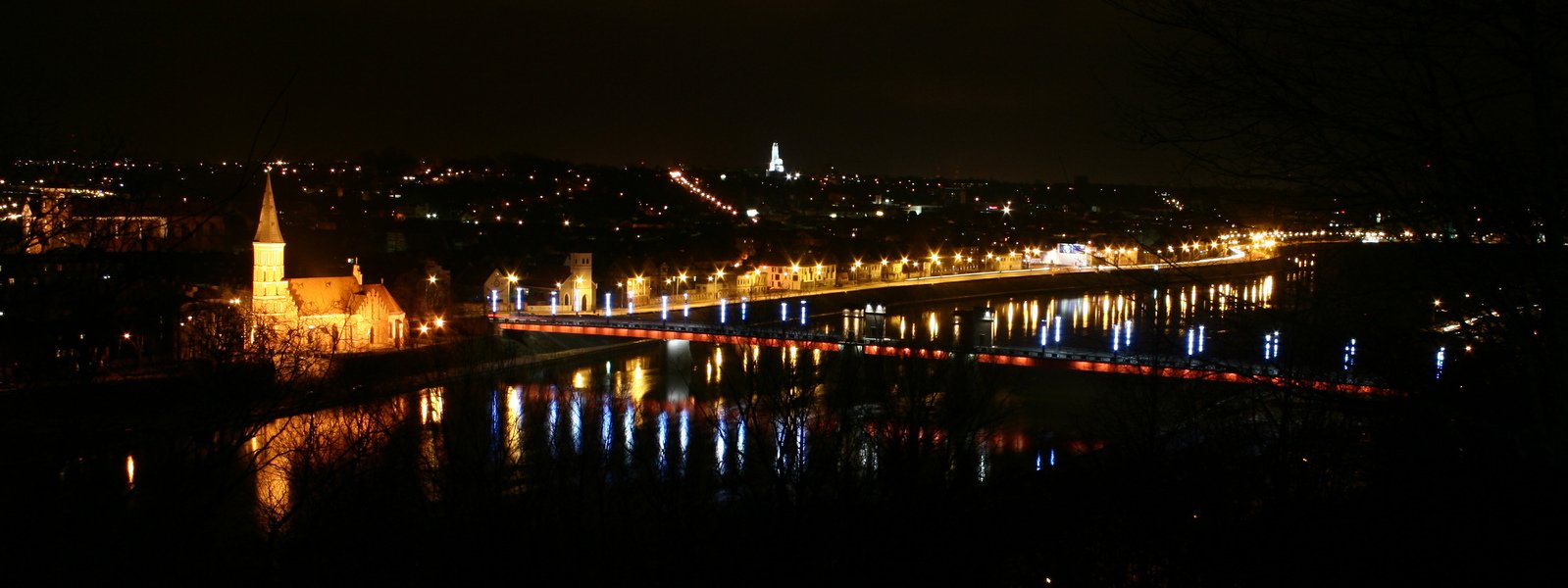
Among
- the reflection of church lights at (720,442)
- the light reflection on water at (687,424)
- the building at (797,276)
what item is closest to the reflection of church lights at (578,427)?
the light reflection on water at (687,424)

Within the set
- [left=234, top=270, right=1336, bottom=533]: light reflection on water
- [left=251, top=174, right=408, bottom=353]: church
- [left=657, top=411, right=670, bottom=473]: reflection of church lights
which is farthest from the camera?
[left=251, top=174, right=408, bottom=353]: church

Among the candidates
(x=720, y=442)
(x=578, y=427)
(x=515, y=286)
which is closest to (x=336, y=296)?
(x=515, y=286)

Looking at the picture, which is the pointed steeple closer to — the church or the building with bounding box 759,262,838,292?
the church

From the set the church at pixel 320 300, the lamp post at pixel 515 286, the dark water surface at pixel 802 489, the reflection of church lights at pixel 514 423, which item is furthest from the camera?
the lamp post at pixel 515 286

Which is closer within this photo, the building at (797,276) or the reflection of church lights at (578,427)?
the reflection of church lights at (578,427)

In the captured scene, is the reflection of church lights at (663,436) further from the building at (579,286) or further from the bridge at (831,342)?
the building at (579,286)

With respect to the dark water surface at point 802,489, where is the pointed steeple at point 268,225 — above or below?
above

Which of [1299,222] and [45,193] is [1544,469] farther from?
[45,193]

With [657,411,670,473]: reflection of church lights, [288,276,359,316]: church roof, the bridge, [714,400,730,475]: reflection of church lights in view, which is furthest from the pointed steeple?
[714,400,730,475]: reflection of church lights
